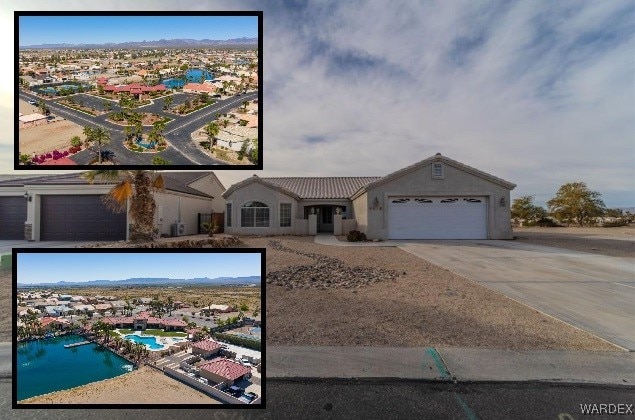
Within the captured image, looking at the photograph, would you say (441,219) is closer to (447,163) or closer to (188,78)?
(447,163)

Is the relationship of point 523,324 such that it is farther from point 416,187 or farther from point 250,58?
point 416,187

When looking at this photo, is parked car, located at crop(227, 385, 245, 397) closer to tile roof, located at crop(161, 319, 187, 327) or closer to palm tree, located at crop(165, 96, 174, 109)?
tile roof, located at crop(161, 319, 187, 327)

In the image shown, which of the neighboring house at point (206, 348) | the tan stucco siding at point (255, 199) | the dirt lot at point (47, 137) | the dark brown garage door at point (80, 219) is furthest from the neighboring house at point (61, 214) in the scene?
the neighboring house at point (206, 348)

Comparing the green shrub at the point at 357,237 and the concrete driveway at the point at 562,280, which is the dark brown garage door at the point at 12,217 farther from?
the concrete driveway at the point at 562,280

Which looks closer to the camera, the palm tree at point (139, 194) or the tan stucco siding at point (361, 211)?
the palm tree at point (139, 194)

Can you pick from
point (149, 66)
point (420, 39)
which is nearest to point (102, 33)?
point (149, 66)

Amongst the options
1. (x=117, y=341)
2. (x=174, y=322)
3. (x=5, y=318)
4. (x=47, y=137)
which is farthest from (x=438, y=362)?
(x=5, y=318)

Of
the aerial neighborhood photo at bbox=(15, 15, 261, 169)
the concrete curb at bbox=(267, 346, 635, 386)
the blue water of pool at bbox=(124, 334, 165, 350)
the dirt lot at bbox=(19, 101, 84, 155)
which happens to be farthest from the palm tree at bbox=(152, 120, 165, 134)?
the concrete curb at bbox=(267, 346, 635, 386)
